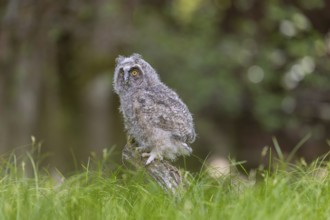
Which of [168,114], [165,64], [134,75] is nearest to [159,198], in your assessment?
[168,114]

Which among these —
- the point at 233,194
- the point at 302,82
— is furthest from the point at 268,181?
the point at 302,82

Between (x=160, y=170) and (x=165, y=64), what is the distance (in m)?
10.5

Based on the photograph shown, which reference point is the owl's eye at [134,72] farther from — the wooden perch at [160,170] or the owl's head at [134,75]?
the wooden perch at [160,170]

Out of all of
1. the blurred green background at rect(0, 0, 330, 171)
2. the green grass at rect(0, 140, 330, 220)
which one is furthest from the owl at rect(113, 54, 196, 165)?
the blurred green background at rect(0, 0, 330, 171)

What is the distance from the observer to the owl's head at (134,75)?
20.6 ft

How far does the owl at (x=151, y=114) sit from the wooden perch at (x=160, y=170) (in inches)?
2.0

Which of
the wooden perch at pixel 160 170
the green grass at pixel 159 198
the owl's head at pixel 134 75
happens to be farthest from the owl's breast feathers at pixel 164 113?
the green grass at pixel 159 198

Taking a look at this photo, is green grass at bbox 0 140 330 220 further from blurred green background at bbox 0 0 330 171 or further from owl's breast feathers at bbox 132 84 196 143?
blurred green background at bbox 0 0 330 171

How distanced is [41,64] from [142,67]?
346 inches

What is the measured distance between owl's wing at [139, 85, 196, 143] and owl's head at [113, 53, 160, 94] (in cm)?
14

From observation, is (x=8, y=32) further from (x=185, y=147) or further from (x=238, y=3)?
(x=185, y=147)

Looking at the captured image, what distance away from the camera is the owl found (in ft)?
20.2

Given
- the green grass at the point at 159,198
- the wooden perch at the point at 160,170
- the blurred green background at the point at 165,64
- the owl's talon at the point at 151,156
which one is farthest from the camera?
the blurred green background at the point at 165,64

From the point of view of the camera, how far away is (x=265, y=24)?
1524cm
